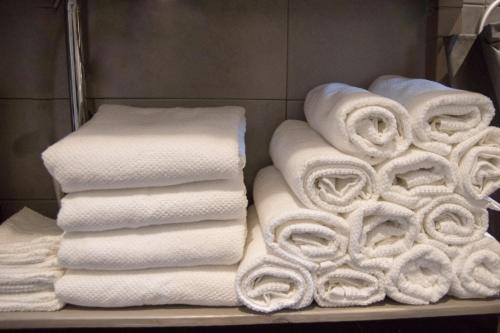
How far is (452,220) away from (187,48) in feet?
1.92

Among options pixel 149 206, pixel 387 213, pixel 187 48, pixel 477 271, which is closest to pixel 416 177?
pixel 387 213

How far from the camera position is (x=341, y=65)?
2.60ft

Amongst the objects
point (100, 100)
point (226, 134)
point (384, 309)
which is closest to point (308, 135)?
point (226, 134)

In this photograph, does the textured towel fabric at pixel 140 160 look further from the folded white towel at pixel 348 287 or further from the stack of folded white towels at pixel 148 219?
the folded white towel at pixel 348 287

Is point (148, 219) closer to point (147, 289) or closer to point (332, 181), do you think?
point (147, 289)

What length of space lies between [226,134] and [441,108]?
319mm

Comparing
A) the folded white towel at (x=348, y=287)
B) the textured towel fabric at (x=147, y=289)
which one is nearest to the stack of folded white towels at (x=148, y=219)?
the textured towel fabric at (x=147, y=289)

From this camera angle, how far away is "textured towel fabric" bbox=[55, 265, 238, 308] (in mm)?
533

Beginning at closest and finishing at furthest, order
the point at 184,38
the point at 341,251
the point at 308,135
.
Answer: the point at 341,251 < the point at 308,135 < the point at 184,38

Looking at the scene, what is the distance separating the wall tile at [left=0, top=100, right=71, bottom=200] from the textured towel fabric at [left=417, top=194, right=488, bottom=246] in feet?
2.34

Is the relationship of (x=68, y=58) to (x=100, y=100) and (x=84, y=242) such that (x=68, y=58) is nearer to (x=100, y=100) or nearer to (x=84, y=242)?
(x=100, y=100)

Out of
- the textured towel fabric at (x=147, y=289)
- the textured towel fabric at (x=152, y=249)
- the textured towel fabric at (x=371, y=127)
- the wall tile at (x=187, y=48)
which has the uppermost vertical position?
the wall tile at (x=187, y=48)

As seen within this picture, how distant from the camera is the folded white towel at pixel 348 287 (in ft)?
1.74

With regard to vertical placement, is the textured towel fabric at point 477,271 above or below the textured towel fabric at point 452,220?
below
